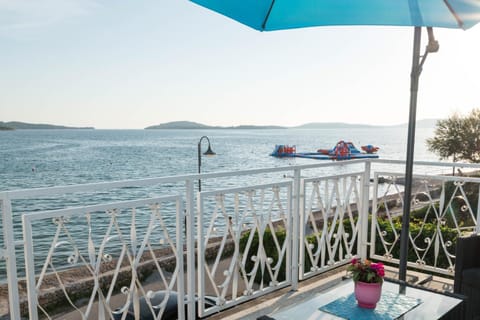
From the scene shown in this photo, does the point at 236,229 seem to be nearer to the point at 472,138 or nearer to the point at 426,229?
the point at 426,229

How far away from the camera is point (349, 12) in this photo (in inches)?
80.0

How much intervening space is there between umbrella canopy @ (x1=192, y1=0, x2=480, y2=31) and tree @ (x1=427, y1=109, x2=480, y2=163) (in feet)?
59.6

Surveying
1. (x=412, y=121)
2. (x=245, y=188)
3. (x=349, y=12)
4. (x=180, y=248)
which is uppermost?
(x=349, y=12)

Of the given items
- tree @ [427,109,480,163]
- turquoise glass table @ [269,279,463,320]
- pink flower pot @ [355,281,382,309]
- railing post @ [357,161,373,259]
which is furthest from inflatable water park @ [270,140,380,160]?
pink flower pot @ [355,281,382,309]

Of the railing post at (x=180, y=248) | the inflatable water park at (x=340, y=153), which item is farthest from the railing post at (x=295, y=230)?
the inflatable water park at (x=340, y=153)

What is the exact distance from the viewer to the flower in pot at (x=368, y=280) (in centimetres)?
177

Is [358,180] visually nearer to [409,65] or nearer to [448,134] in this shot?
[409,65]

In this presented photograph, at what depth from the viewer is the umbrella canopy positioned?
1975 millimetres

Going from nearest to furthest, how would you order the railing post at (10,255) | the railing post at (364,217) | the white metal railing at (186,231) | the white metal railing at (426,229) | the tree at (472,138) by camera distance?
the railing post at (10,255)
the white metal railing at (186,231)
the white metal railing at (426,229)
the railing post at (364,217)
the tree at (472,138)

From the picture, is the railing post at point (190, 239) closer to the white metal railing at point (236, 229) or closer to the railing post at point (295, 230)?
the white metal railing at point (236, 229)

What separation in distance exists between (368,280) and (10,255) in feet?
5.37

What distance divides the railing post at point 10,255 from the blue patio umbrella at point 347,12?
4.32 feet

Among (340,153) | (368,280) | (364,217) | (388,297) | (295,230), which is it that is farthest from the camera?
(340,153)

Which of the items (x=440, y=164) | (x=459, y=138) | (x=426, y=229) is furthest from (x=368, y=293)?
(x=459, y=138)
